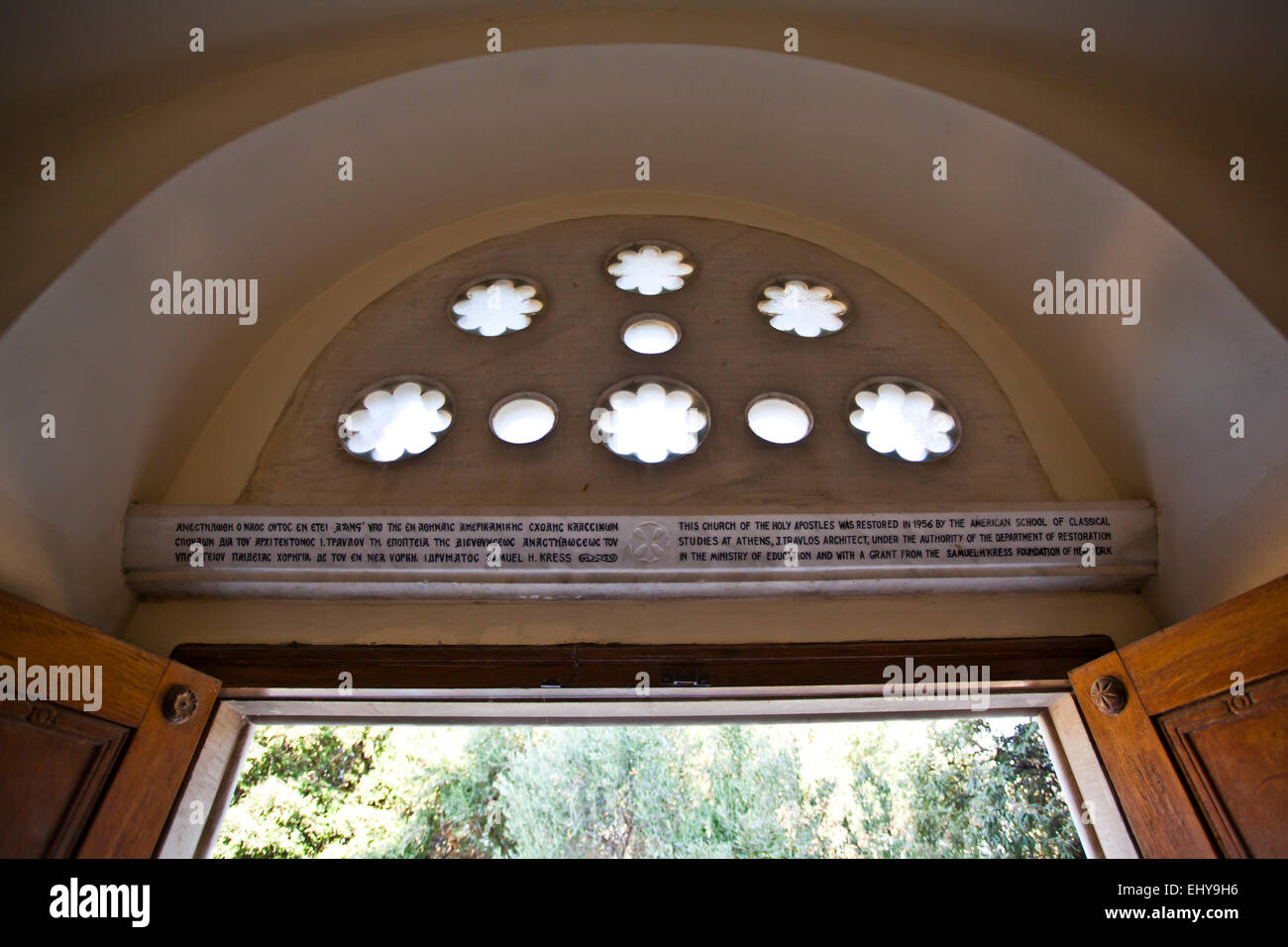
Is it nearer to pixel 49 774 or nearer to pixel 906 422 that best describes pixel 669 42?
pixel 906 422

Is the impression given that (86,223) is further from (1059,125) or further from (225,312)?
(1059,125)

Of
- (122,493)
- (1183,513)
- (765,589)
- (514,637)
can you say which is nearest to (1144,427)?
(1183,513)

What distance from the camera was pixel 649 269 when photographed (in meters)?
4.27

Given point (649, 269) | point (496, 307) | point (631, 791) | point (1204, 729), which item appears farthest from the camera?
point (631, 791)

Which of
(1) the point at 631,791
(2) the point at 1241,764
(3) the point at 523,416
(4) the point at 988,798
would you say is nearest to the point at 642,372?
(3) the point at 523,416

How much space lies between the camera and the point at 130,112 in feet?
11.5

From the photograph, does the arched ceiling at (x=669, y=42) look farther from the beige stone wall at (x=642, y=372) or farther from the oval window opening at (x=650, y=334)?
the oval window opening at (x=650, y=334)

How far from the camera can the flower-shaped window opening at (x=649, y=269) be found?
416 cm

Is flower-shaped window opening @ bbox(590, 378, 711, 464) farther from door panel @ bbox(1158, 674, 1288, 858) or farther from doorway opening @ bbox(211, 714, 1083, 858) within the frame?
doorway opening @ bbox(211, 714, 1083, 858)

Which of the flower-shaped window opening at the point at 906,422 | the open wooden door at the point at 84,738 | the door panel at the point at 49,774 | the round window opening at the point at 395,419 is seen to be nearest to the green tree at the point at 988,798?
the flower-shaped window opening at the point at 906,422

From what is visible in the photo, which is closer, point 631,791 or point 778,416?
Answer: point 778,416

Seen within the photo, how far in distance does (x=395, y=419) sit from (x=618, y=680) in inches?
61.4

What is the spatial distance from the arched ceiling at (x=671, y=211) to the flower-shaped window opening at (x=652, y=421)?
55.1 inches

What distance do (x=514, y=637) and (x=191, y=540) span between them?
1253 mm
